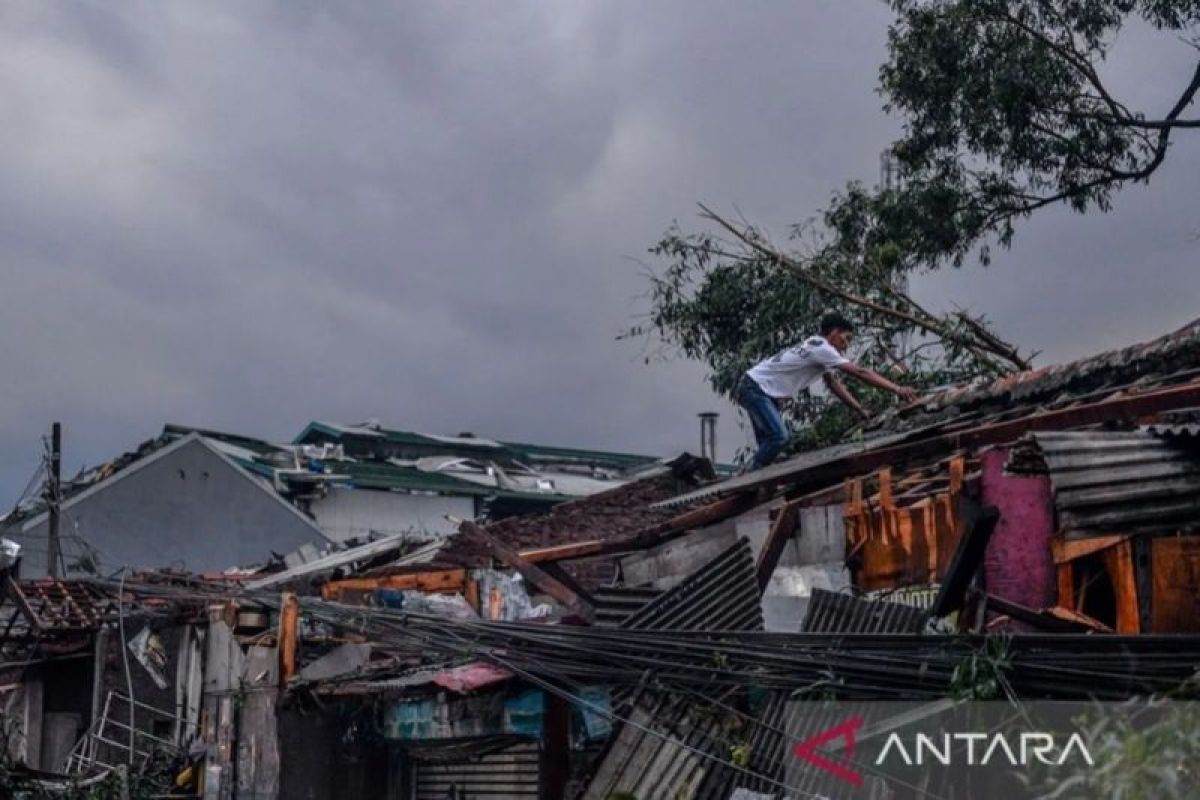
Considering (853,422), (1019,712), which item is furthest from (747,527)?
(853,422)

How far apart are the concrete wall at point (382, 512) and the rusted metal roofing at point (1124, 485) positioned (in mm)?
22053

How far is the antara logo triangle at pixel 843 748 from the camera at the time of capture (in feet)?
21.4

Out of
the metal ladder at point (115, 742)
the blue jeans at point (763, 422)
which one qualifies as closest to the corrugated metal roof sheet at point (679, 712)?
the blue jeans at point (763, 422)

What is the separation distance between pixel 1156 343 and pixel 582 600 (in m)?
3.86

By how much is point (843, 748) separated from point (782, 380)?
5.82m

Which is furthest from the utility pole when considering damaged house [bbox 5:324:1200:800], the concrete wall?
damaged house [bbox 5:324:1200:800]

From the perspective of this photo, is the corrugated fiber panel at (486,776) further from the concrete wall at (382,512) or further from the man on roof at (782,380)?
the concrete wall at (382,512)

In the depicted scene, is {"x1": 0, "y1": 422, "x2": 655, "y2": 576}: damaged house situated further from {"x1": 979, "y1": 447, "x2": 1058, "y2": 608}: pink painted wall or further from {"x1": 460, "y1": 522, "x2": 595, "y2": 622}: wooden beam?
{"x1": 979, "y1": 447, "x2": 1058, "y2": 608}: pink painted wall

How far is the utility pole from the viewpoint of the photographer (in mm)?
21625

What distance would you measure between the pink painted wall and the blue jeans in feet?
14.8

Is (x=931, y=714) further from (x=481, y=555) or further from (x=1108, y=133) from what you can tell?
(x=1108, y=133)

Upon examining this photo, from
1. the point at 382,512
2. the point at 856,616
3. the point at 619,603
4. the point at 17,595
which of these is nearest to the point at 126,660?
the point at 17,595

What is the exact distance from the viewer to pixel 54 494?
22.5 metres

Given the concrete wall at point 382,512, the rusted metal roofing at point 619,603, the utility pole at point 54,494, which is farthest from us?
the concrete wall at point 382,512
